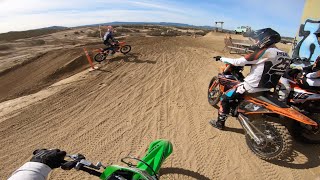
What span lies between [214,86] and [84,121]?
12.0 ft

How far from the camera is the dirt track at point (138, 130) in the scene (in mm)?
4742

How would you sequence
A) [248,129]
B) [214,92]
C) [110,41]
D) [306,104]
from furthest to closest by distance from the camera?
[110,41] → [214,92] → [306,104] → [248,129]

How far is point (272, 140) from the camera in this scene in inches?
181

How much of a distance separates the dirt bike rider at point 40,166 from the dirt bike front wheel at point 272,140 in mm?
3692

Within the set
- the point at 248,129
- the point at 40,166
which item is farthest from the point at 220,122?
the point at 40,166

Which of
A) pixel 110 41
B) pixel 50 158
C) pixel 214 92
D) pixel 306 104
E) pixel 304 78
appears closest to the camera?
pixel 50 158

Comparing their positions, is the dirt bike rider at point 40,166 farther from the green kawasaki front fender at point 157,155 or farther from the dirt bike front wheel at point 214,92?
the dirt bike front wheel at point 214,92

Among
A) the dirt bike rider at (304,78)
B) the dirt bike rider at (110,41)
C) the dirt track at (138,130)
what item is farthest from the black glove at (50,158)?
the dirt bike rider at (110,41)

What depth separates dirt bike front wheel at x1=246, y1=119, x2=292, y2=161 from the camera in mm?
4445

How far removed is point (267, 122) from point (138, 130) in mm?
2858

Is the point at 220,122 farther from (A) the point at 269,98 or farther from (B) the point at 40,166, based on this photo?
(B) the point at 40,166

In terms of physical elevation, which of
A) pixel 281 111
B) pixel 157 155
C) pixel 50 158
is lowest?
pixel 157 155

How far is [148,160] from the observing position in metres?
3.11

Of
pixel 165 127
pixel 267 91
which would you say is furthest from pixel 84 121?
pixel 267 91
